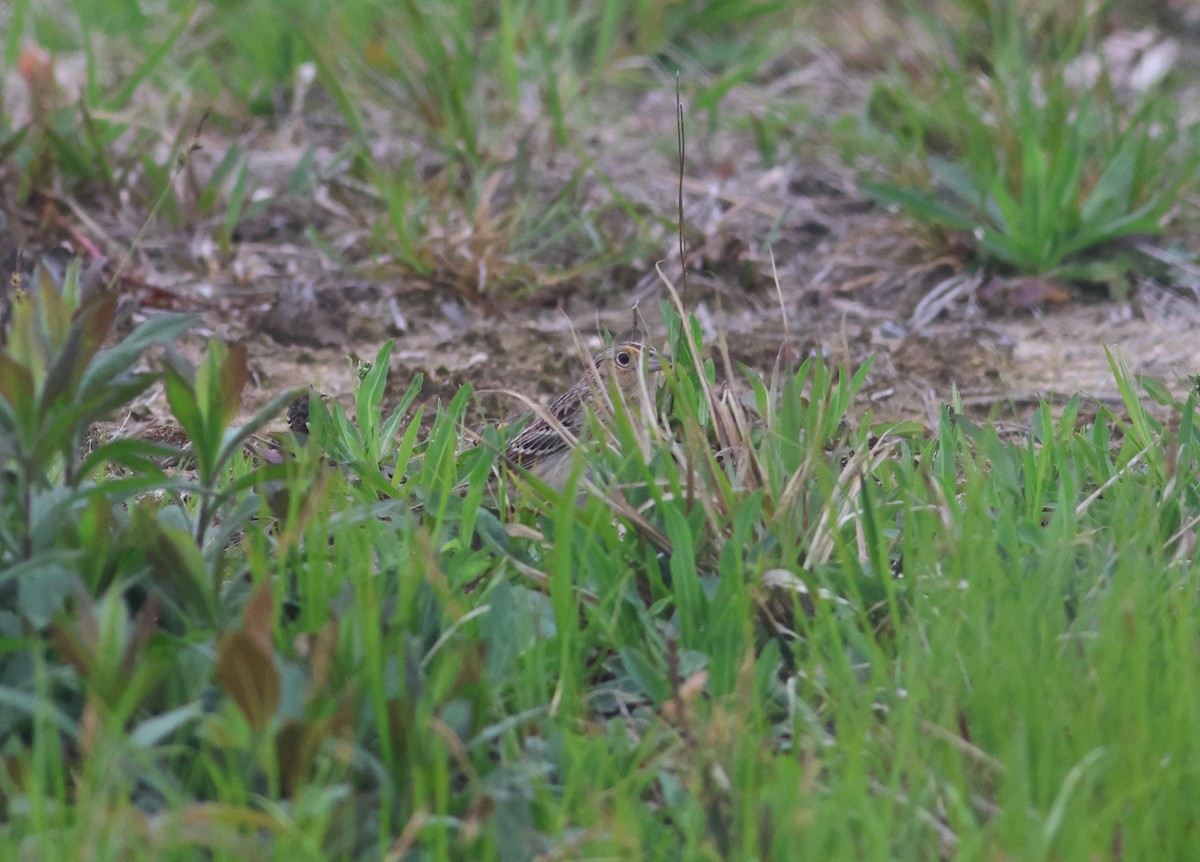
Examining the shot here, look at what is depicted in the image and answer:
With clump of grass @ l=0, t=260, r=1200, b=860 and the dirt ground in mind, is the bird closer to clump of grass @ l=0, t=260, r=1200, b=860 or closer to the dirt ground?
the dirt ground

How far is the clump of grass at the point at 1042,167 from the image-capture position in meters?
5.29

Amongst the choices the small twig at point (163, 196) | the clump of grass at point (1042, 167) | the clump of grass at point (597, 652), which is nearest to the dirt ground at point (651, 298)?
the clump of grass at point (1042, 167)

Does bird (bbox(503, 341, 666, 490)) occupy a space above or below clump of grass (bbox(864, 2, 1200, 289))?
below

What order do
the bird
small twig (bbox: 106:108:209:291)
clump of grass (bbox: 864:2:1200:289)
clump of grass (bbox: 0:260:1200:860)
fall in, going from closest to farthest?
1. clump of grass (bbox: 0:260:1200:860)
2. small twig (bbox: 106:108:209:291)
3. the bird
4. clump of grass (bbox: 864:2:1200:289)

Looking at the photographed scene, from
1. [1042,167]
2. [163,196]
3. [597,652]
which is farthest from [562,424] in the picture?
[1042,167]

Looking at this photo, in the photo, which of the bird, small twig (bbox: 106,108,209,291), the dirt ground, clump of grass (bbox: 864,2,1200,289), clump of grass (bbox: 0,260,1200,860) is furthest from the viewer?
clump of grass (bbox: 864,2,1200,289)

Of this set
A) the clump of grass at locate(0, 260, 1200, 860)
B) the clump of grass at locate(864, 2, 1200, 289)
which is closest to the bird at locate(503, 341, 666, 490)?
the clump of grass at locate(0, 260, 1200, 860)

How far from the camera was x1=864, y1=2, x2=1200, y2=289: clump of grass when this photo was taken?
529 cm

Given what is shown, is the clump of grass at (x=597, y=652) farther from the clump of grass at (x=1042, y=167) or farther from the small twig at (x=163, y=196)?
the clump of grass at (x=1042, y=167)

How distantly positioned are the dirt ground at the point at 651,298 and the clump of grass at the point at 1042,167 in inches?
5.5

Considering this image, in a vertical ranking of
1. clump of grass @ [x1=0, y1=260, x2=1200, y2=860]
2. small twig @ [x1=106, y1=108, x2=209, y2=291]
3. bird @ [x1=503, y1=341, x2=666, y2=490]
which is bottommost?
bird @ [x1=503, y1=341, x2=666, y2=490]

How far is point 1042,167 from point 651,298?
145 centimetres

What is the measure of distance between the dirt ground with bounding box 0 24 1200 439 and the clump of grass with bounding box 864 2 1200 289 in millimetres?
141

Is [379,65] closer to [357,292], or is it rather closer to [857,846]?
[357,292]
